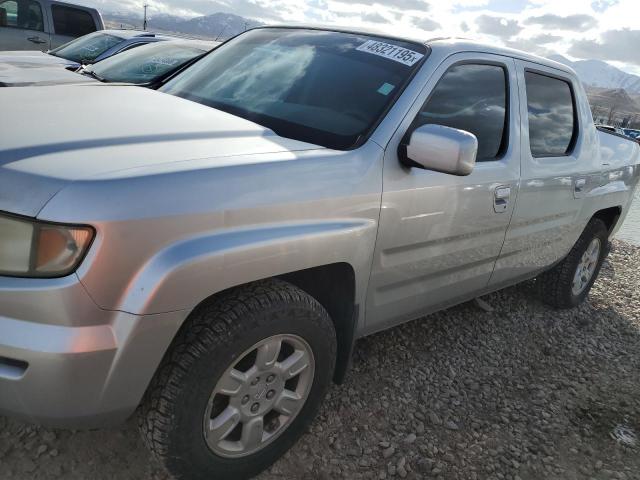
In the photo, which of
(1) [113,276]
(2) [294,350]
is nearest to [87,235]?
(1) [113,276]

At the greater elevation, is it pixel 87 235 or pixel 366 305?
pixel 87 235

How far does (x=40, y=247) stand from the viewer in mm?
1417

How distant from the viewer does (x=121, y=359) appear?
1.51 m

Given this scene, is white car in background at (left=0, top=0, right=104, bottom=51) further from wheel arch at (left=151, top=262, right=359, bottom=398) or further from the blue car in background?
wheel arch at (left=151, top=262, right=359, bottom=398)

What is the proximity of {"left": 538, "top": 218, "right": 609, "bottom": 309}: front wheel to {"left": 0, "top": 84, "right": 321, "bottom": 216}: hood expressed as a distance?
109 inches

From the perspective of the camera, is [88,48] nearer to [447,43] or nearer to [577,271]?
[447,43]

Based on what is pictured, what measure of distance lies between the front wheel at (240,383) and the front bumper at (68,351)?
0.13 meters

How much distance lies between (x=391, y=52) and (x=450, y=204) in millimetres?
745

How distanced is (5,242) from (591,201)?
3484 millimetres

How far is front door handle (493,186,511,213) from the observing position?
8.73 ft

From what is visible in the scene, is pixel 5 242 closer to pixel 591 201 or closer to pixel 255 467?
pixel 255 467

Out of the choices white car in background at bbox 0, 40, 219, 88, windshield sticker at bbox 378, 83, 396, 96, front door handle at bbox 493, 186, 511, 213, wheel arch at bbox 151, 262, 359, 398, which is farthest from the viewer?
white car in background at bbox 0, 40, 219, 88

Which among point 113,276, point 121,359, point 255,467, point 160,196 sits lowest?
point 255,467

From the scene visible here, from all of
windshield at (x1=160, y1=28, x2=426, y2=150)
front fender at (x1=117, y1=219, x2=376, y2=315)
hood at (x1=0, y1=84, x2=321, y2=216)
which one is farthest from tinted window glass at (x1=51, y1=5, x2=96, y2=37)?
front fender at (x1=117, y1=219, x2=376, y2=315)
